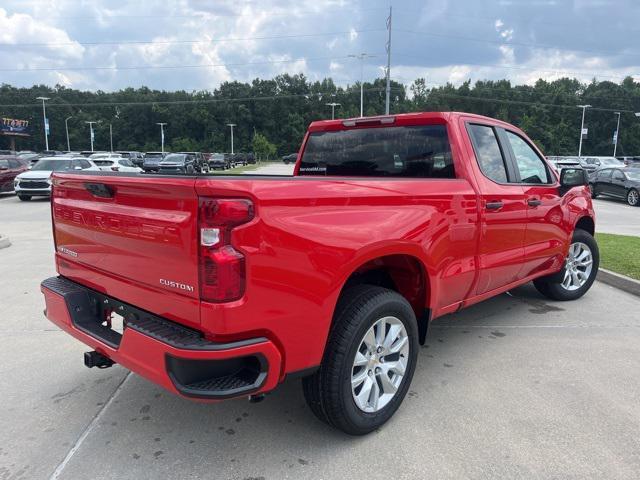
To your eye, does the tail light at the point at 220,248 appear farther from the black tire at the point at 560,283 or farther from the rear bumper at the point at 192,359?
the black tire at the point at 560,283

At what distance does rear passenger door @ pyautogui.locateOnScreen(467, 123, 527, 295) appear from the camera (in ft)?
12.7

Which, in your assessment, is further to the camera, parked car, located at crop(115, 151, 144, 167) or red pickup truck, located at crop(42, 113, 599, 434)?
parked car, located at crop(115, 151, 144, 167)

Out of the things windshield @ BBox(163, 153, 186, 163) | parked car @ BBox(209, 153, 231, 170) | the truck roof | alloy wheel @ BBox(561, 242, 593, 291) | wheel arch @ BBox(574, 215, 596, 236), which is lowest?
parked car @ BBox(209, 153, 231, 170)

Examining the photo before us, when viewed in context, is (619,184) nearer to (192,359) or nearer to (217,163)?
(192,359)

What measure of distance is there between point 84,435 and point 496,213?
332cm

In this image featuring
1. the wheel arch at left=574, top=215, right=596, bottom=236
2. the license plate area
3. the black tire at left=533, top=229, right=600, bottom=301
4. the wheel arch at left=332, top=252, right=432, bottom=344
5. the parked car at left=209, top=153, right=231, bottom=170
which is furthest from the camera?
the parked car at left=209, top=153, right=231, bottom=170

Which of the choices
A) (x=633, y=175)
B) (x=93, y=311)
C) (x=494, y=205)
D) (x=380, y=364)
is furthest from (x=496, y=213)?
(x=633, y=175)

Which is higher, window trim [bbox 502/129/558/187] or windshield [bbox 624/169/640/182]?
window trim [bbox 502/129/558/187]

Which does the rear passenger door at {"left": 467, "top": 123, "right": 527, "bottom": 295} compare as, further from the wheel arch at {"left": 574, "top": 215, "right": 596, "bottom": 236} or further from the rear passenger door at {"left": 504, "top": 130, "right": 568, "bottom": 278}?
the wheel arch at {"left": 574, "top": 215, "right": 596, "bottom": 236}

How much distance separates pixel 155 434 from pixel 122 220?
Answer: 1359 millimetres

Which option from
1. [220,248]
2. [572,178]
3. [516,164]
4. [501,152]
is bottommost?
[220,248]

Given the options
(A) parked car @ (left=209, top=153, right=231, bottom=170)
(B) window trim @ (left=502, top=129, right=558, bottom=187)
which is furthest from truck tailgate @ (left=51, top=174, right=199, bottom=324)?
(A) parked car @ (left=209, top=153, right=231, bottom=170)

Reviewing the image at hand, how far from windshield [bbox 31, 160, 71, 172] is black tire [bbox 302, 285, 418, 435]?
61.2 feet

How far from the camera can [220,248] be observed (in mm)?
2219
